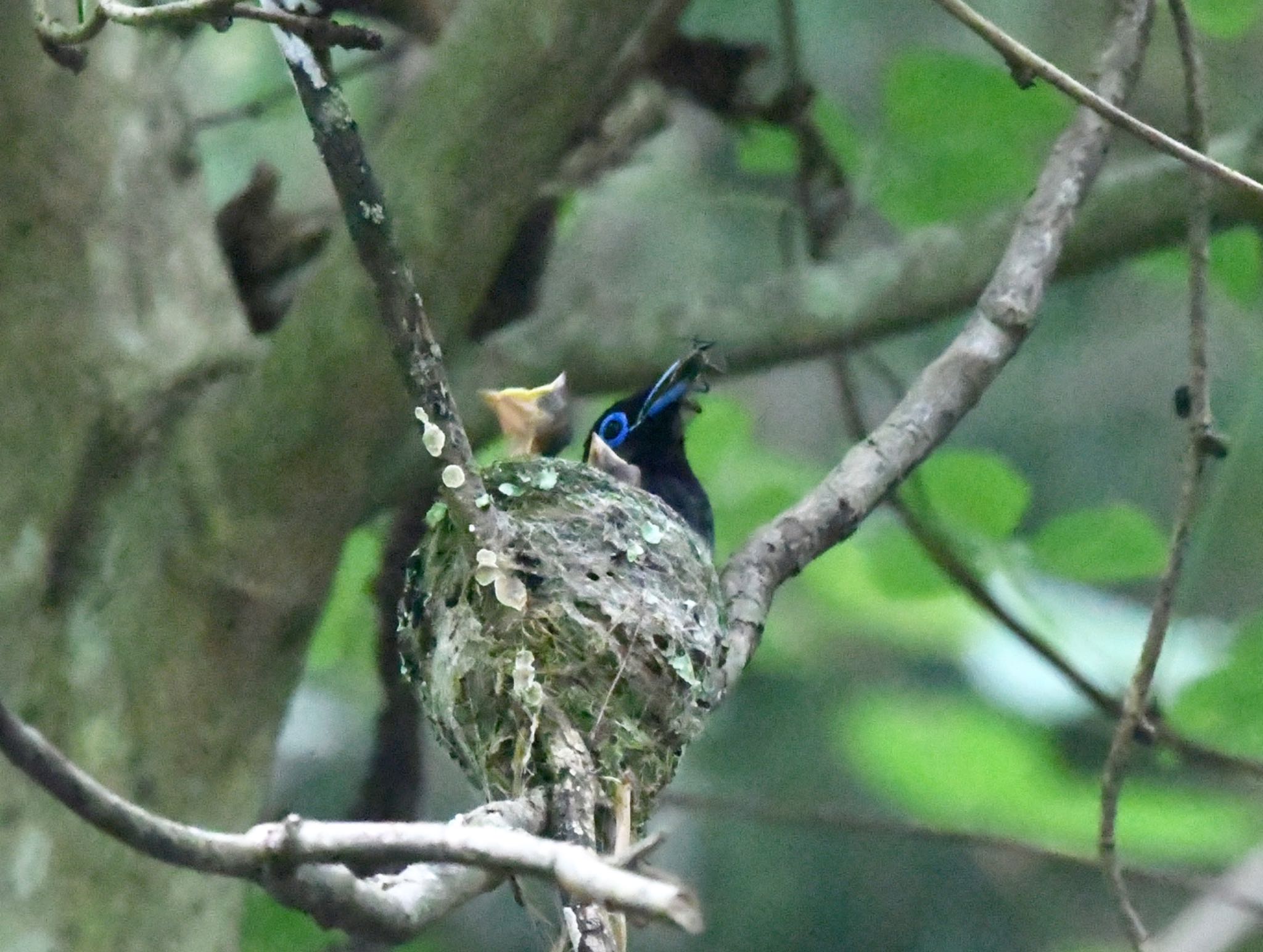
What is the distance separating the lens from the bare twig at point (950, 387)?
228 centimetres

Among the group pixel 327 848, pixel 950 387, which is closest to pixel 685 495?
pixel 950 387

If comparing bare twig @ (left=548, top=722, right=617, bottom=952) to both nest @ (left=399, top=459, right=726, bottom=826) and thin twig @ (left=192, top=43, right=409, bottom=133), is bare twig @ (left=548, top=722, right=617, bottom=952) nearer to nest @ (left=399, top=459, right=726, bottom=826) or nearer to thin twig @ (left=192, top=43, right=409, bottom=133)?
nest @ (left=399, top=459, right=726, bottom=826)

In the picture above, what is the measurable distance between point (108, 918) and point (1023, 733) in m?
2.93

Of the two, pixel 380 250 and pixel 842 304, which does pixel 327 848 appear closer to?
pixel 380 250

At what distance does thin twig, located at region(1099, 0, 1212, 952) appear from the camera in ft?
7.36

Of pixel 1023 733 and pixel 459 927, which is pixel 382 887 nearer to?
pixel 1023 733

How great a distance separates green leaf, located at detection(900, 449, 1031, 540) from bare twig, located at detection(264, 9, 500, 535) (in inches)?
60.1

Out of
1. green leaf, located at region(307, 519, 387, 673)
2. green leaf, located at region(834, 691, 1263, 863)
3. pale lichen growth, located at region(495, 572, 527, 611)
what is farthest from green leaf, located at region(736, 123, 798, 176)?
pale lichen growth, located at region(495, 572, 527, 611)

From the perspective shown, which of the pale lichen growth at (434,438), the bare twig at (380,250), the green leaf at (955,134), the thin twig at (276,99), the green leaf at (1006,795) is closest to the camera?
the bare twig at (380,250)

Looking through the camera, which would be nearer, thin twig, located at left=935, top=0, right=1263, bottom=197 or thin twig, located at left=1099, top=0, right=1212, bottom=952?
thin twig, located at left=935, top=0, right=1263, bottom=197

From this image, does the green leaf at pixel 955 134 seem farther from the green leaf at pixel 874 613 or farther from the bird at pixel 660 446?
the green leaf at pixel 874 613

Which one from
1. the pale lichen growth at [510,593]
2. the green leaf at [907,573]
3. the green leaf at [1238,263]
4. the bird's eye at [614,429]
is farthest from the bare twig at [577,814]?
the green leaf at [1238,263]

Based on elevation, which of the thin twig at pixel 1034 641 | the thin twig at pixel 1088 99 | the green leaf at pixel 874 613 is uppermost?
the thin twig at pixel 1088 99

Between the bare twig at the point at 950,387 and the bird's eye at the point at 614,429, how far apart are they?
0.74 metres
